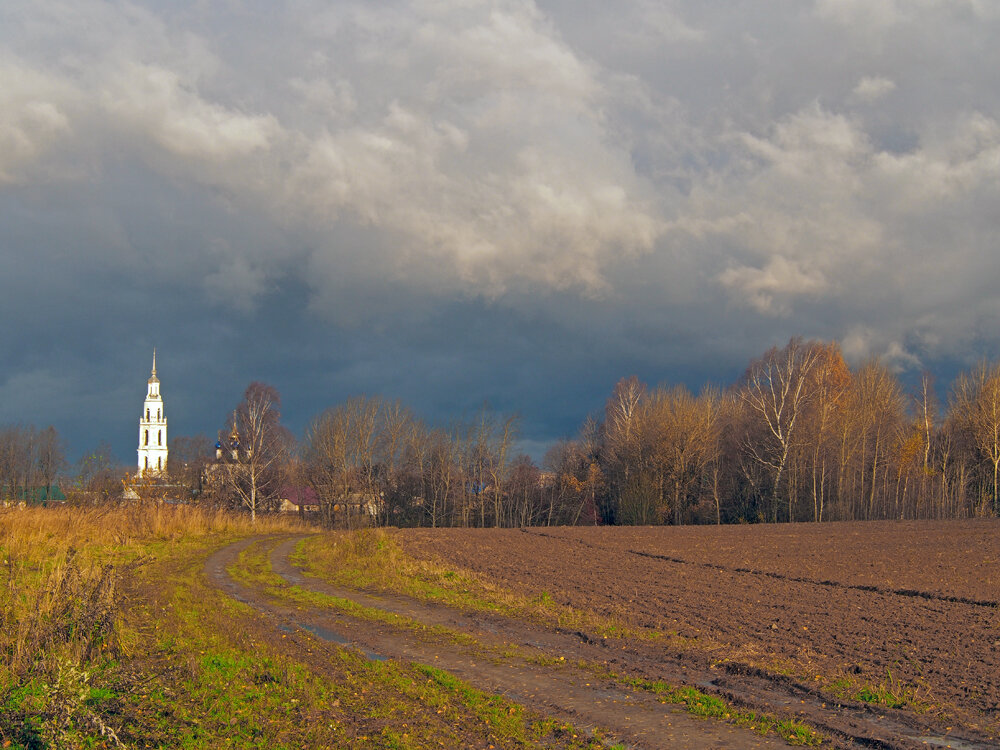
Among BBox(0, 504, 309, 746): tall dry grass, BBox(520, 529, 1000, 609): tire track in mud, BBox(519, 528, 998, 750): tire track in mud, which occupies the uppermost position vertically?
BBox(0, 504, 309, 746): tall dry grass

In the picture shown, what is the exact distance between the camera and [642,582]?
2456cm

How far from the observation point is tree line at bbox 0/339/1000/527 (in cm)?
7300

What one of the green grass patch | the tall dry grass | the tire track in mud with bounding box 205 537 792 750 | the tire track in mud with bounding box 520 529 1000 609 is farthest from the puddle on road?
the tire track in mud with bounding box 520 529 1000 609

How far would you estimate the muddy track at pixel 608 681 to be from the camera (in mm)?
9523

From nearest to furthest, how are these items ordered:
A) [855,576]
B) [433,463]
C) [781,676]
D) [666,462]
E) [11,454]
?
1. [781,676]
2. [855,576]
3. [666,462]
4. [433,463]
5. [11,454]

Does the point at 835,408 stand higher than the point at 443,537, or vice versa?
the point at 835,408

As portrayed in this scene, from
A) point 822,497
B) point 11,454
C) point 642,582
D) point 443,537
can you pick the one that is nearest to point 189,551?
point 443,537

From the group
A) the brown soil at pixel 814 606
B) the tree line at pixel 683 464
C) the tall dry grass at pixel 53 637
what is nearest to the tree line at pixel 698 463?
the tree line at pixel 683 464

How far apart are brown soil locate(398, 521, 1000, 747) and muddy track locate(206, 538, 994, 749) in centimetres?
8

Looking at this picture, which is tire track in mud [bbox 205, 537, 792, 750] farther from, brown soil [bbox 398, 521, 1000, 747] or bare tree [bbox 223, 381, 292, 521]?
bare tree [bbox 223, 381, 292, 521]

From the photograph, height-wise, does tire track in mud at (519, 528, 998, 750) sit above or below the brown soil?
above

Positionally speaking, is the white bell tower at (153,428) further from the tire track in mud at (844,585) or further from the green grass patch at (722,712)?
the green grass patch at (722,712)

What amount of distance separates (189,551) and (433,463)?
169 ft

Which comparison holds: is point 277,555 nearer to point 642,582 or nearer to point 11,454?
point 642,582
